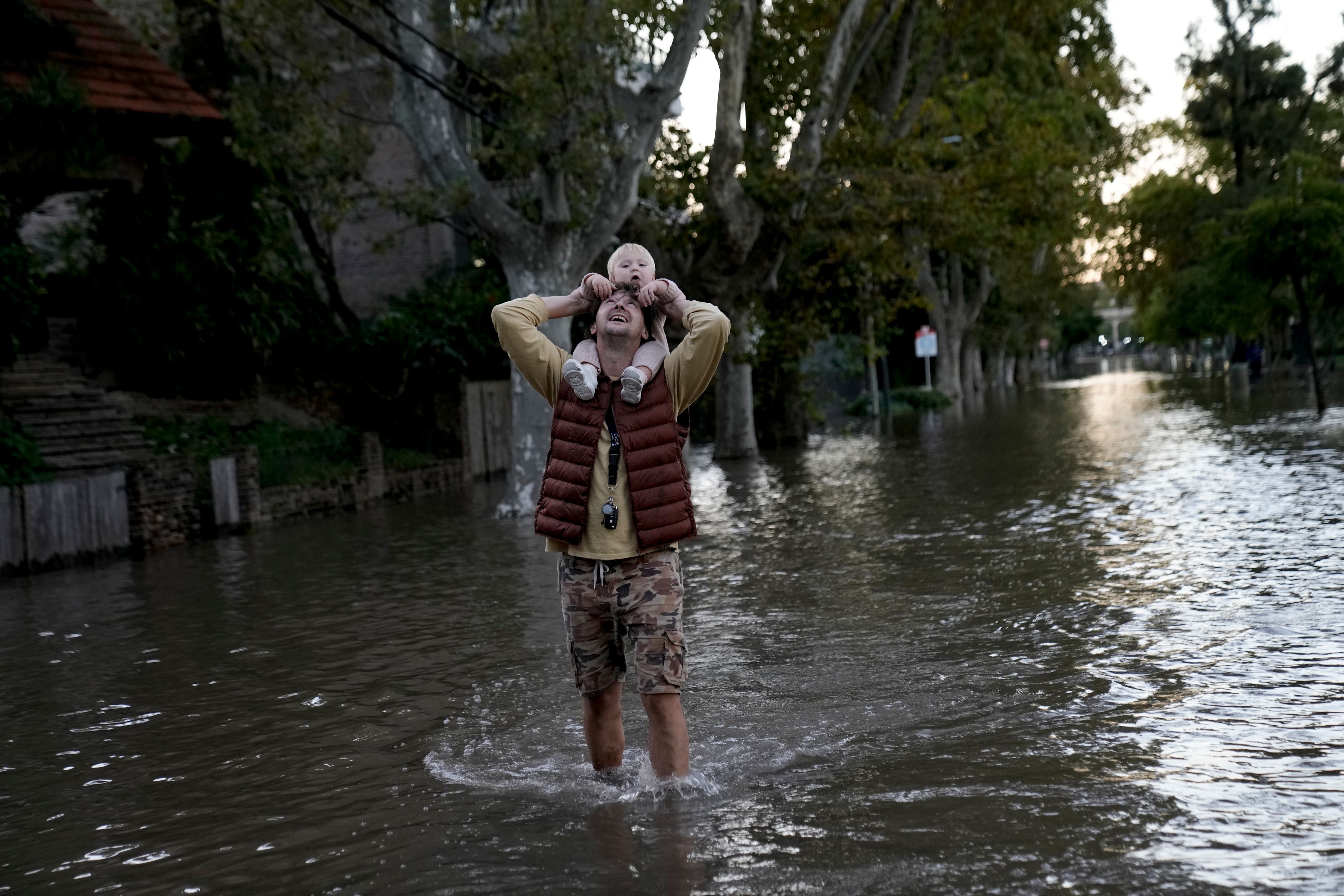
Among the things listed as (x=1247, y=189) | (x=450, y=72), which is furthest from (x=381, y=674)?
(x=1247, y=189)

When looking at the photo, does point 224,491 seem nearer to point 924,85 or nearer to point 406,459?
point 406,459

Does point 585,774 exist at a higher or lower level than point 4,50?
lower

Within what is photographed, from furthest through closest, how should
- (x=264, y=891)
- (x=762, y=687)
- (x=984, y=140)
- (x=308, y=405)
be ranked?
(x=984, y=140) → (x=308, y=405) → (x=762, y=687) → (x=264, y=891)

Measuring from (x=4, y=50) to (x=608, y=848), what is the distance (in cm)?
1797

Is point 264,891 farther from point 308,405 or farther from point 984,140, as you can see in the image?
point 984,140

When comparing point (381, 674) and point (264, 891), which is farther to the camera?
point (381, 674)

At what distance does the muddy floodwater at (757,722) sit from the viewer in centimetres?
470

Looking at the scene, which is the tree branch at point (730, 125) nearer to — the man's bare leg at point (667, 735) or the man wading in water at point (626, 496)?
the man wading in water at point (626, 496)

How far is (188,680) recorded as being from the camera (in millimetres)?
8562

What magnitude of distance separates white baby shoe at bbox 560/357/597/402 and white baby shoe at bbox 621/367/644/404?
0.11 metres

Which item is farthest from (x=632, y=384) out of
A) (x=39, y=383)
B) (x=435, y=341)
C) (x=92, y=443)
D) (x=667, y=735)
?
(x=435, y=341)

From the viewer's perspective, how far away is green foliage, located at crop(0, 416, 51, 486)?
1662 cm

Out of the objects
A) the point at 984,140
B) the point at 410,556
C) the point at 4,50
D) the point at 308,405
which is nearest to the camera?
the point at 410,556

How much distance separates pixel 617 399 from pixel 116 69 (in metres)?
18.9
